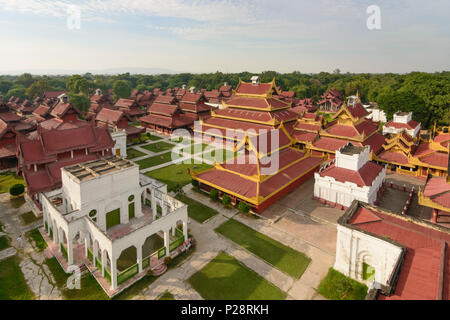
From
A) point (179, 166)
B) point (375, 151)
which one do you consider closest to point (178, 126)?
point (179, 166)

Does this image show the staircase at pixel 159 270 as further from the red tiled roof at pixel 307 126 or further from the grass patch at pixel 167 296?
the red tiled roof at pixel 307 126

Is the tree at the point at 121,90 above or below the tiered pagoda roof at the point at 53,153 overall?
above

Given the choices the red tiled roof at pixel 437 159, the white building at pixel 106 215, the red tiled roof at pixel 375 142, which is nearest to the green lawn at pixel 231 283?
the white building at pixel 106 215

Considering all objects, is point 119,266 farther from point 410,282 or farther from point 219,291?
point 410,282

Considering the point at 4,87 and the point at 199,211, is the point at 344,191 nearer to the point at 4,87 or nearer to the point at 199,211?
the point at 199,211

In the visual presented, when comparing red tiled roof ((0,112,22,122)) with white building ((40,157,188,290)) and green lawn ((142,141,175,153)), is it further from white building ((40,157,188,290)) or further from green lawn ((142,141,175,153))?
white building ((40,157,188,290))

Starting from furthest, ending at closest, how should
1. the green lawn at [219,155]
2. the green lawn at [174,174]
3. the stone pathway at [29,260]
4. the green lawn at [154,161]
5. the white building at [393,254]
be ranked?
the green lawn at [219,155]
the green lawn at [154,161]
the green lawn at [174,174]
the stone pathway at [29,260]
the white building at [393,254]

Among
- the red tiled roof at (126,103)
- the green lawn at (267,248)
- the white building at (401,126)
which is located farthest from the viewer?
the red tiled roof at (126,103)

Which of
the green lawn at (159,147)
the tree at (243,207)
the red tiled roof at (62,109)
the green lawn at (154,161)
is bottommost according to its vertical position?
the tree at (243,207)
